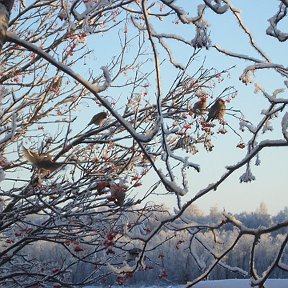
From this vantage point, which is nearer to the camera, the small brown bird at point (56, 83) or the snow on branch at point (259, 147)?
the snow on branch at point (259, 147)

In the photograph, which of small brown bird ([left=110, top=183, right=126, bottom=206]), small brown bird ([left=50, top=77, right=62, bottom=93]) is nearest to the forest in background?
small brown bird ([left=110, top=183, right=126, bottom=206])

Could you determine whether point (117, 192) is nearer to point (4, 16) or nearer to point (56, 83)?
point (4, 16)

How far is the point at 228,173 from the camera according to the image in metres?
1.73

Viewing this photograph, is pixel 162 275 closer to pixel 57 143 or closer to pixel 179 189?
pixel 57 143

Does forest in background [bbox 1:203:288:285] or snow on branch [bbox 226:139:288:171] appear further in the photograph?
forest in background [bbox 1:203:288:285]

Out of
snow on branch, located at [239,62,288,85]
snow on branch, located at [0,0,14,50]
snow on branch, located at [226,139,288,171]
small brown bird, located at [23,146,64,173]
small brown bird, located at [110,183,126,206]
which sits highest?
snow on branch, located at [0,0,14,50]

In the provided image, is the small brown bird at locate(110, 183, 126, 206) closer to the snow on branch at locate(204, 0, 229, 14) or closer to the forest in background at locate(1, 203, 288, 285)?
the forest in background at locate(1, 203, 288, 285)

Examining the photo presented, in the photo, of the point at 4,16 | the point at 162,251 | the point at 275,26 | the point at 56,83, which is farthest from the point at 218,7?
the point at 162,251

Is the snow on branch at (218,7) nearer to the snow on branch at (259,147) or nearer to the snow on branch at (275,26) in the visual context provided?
the snow on branch at (275,26)

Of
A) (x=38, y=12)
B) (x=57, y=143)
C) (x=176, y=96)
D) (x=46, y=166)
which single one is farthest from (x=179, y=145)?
(x=46, y=166)

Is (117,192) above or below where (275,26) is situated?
below

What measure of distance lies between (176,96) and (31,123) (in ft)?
4.81

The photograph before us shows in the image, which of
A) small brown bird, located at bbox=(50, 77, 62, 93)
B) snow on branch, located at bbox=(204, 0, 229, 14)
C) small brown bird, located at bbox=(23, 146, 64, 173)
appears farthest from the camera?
small brown bird, located at bbox=(50, 77, 62, 93)

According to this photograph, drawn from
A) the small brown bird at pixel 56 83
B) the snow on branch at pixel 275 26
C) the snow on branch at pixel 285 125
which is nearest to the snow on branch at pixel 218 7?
the snow on branch at pixel 275 26
